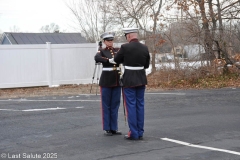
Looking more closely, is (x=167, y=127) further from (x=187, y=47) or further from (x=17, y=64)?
(x=187, y=47)

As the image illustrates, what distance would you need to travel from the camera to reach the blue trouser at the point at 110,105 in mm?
9133

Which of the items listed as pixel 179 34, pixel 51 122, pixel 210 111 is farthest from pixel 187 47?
pixel 51 122

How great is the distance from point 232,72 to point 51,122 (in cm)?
1553

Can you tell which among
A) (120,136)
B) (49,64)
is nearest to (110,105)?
(120,136)

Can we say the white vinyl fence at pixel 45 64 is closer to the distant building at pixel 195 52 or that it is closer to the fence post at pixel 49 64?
the fence post at pixel 49 64

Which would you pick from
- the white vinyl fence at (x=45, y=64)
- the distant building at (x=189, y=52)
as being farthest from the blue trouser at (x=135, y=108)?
the distant building at (x=189, y=52)

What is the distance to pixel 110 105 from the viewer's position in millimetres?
9242

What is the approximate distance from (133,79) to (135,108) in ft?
1.58

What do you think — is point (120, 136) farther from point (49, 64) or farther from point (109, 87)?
point (49, 64)

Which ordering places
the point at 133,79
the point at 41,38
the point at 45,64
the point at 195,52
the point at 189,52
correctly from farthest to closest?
the point at 41,38 < the point at 189,52 < the point at 195,52 < the point at 45,64 < the point at 133,79

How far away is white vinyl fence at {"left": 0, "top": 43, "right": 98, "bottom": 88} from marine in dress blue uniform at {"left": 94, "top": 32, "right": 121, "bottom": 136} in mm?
13980

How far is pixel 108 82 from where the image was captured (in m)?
9.08

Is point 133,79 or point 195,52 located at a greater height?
point 195,52

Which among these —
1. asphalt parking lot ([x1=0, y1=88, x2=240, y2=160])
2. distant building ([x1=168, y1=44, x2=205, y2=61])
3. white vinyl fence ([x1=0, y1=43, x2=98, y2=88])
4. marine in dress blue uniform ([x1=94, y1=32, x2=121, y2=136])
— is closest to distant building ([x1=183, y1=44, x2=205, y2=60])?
distant building ([x1=168, y1=44, x2=205, y2=61])
